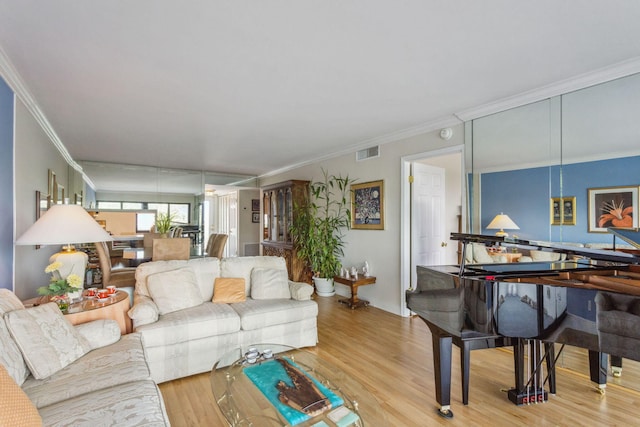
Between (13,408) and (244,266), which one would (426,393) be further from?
(13,408)

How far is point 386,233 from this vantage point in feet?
14.8

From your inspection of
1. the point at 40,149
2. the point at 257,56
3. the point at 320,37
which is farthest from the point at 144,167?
the point at 320,37

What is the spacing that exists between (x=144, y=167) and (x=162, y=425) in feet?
21.4

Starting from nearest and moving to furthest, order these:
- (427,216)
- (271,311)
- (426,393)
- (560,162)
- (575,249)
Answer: (575,249) < (426,393) < (560,162) < (271,311) < (427,216)

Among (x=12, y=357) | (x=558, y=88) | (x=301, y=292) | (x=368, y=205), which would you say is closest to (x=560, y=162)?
(x=558, y=88)

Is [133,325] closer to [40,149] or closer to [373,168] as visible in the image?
[40,149]

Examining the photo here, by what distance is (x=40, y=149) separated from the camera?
356cm

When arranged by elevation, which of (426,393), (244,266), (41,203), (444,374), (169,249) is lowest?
(426,393)

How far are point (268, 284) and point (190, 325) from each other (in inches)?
37.1

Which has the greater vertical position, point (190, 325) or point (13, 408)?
point (13, 408)

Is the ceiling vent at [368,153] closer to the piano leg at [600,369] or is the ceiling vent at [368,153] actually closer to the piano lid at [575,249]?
the piano lid at [575,249]

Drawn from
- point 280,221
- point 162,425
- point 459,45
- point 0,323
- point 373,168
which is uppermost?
point 459,45

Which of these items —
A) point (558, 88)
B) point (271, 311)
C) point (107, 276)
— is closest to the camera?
point (558, 88)

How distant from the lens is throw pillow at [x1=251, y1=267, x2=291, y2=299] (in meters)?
3.25
